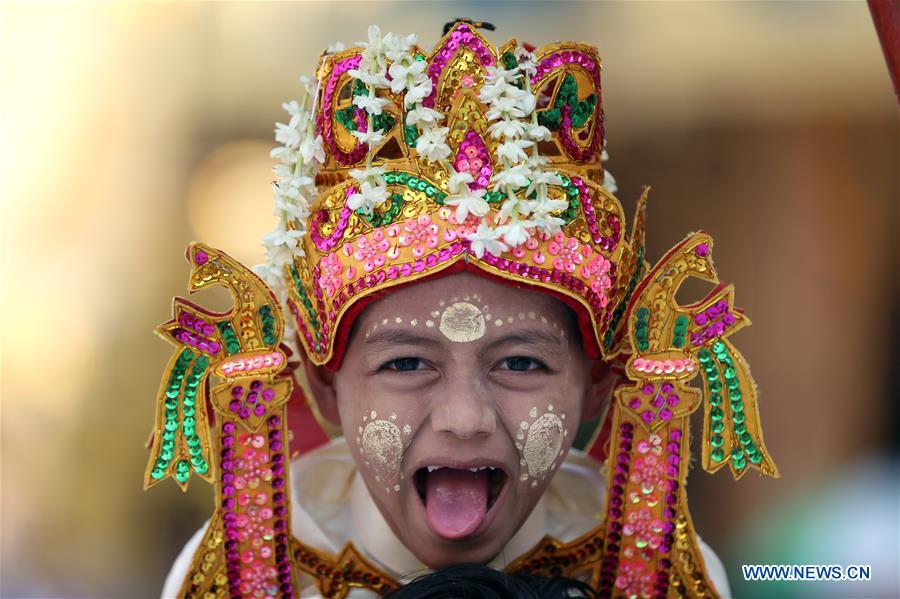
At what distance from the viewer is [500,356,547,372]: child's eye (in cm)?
229

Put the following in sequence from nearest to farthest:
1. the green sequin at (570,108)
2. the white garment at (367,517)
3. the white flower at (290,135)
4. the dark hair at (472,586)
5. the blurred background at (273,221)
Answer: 1. the dark hair at (472,586)
2. the green sequin at (570,108)
3. the white flower at (290,135)
4. the white garment at (367,517)
5. the blurred background at (273,221)

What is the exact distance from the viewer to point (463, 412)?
2174 mm

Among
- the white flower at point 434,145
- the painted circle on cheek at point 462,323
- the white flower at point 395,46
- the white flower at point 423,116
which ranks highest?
the white flower at point 395,46

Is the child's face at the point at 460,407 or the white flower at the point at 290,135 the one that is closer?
the child's face at the point at 460,407

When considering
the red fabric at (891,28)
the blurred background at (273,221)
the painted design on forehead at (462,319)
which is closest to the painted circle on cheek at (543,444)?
the painted design on forehead at (462,319)

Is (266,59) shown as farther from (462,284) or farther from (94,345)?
(462,284)

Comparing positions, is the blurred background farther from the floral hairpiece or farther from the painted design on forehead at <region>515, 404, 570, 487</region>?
the painted design on forehead at <region>515, 404, 570, 487</region>

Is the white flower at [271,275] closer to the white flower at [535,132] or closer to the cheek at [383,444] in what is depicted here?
the cheek at [383,444]

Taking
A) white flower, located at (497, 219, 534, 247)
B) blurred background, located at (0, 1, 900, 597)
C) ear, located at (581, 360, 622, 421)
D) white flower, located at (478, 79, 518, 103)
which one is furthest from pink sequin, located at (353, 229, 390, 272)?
blurred background, located at (0, 1, 900, 597)

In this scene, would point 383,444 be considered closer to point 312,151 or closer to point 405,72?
point 312,151

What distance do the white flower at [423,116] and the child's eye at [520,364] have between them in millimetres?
516

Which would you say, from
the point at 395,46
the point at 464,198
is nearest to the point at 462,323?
the point at 464,198

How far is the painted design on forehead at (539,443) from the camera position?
7.41 ft

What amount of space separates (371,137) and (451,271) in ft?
1.06
